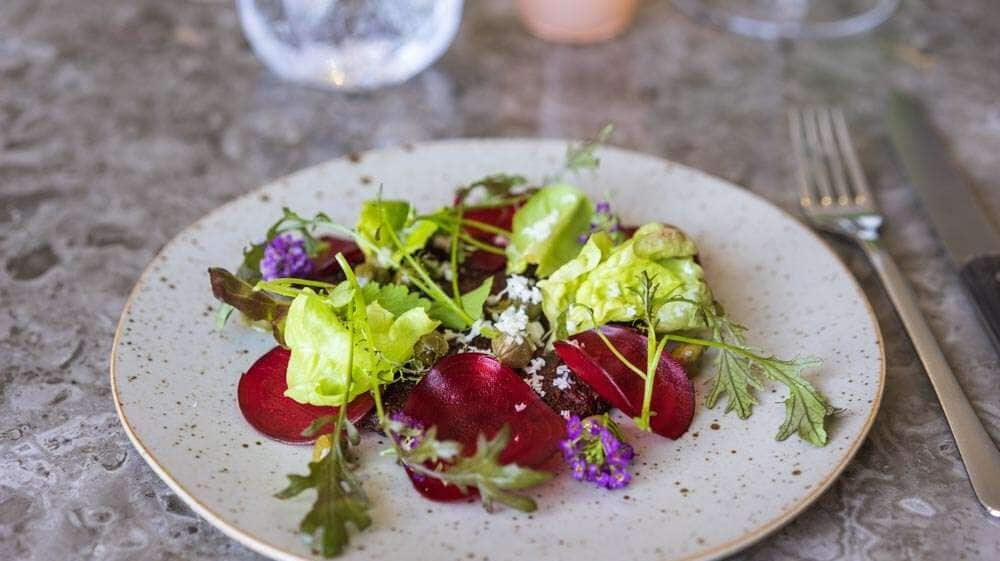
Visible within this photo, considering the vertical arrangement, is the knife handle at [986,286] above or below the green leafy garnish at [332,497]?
below

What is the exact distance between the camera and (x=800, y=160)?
115 centimetres

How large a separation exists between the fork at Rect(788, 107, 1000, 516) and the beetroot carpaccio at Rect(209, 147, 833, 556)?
126 mm

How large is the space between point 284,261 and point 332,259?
0.04m

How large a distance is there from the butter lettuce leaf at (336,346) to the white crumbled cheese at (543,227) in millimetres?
152

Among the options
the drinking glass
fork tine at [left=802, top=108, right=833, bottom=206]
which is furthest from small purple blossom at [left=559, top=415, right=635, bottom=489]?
the drinking glass

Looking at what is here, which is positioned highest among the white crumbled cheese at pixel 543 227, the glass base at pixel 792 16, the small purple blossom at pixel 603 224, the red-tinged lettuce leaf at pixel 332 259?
the white crumbled cheese at pixel 543 227

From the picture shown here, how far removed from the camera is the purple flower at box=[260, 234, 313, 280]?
2.87 ft

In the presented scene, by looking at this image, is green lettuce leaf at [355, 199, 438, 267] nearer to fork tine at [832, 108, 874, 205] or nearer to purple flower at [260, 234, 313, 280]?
purple flower at [260, 234, 313, 280]

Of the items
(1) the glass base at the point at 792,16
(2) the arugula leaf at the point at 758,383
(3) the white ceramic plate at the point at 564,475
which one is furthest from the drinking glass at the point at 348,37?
(2) the arugula leaf at the point at 758,383

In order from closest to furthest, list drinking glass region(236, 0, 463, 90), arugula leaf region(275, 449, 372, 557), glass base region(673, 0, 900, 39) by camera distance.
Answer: arugula leaf region(275, 449, 372, 557), drinking glass region(236, 0, 463, 90), glass base region(673, 0, 900, 39)

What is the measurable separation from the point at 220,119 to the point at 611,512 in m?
0.78

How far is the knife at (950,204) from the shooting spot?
958mm

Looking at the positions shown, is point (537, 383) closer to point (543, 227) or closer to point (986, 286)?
point (543, 227)

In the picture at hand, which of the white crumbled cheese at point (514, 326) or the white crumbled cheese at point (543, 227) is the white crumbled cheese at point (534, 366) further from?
the white crumbled cheese at point (543, 227)
